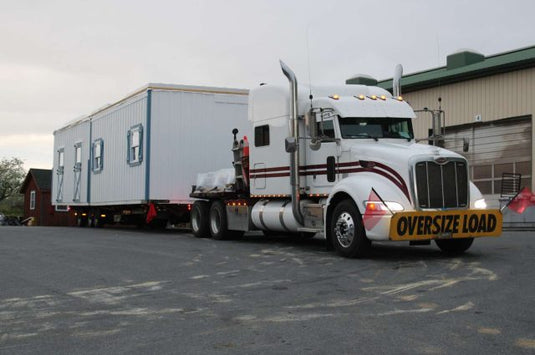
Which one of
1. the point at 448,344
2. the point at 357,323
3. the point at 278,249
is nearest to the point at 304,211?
the point at 278,249

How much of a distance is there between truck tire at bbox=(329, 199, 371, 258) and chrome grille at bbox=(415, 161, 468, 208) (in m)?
1.10

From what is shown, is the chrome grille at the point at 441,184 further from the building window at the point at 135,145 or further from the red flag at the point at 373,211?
the building window at the point at 135,145

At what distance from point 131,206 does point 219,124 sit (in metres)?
4.68

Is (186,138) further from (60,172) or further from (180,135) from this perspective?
(60,172)

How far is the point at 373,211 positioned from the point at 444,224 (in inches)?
47.2

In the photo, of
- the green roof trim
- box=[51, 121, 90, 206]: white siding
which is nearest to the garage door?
the green roof trim

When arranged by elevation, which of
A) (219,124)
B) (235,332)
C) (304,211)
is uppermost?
(219,124)

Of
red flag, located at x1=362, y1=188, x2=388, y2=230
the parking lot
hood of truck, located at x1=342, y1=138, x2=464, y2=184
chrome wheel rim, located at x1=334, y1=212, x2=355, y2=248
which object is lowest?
the parking lot

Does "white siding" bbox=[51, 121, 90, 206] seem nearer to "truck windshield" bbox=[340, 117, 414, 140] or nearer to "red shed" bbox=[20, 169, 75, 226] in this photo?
"truck windshield" bbox=[340, 117, 414, 140]

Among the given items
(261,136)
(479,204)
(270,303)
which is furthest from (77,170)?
(270,303)

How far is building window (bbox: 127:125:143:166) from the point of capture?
19375 mm

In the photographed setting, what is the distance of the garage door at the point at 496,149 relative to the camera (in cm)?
2283

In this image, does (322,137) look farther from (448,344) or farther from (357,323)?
(448,344)

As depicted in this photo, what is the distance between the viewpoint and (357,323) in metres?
6.01
